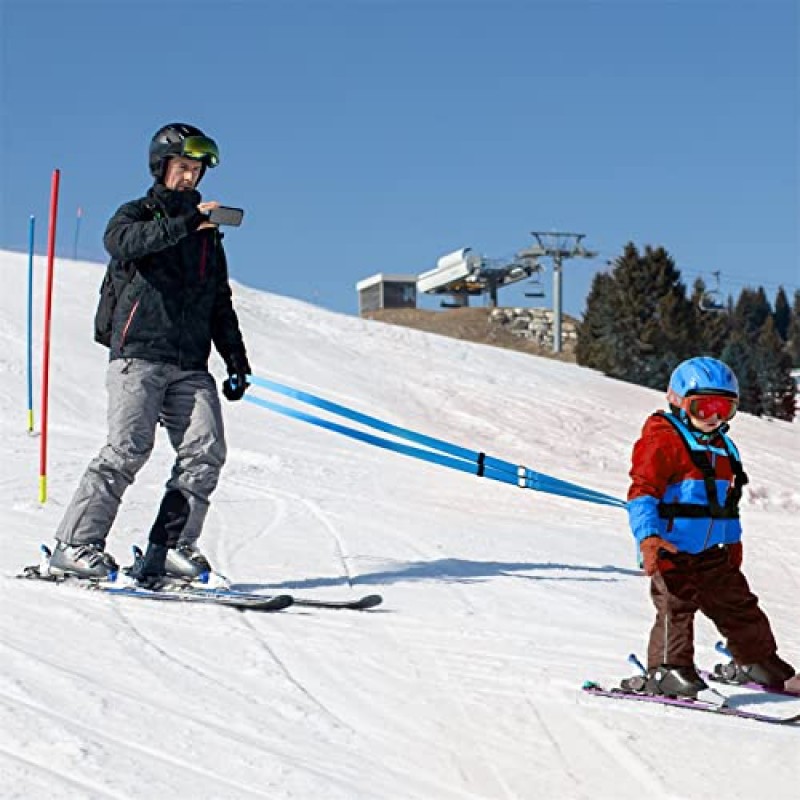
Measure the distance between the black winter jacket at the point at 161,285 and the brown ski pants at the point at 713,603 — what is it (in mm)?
2425

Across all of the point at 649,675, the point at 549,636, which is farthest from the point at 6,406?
the point at 649,675

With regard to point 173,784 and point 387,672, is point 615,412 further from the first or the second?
point 173,784

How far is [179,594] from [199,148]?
1982mm

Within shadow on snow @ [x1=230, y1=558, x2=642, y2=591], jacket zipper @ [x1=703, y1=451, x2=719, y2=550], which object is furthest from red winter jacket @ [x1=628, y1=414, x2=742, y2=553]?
shadow on snow @ [x1=230, y1=558, x2=642, y2=591]

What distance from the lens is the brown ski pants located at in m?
4.15

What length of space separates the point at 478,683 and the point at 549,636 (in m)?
0.93

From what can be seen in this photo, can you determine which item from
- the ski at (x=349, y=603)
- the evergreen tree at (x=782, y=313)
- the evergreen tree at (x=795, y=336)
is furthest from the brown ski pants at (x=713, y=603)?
the evergreen tree at (x=782, y=313)

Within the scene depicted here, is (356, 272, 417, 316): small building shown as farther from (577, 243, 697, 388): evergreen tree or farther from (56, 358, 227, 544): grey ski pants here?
(56, 358, 227, 544): grey ski pants

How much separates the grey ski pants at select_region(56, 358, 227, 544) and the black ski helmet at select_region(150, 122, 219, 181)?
0.93 meters

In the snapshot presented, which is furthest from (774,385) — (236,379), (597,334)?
(236,379)

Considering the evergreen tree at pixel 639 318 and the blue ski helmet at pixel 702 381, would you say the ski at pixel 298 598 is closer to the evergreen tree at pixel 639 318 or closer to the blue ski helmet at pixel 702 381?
the blue ski helmet at pixel 702 381

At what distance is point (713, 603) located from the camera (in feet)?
13.9

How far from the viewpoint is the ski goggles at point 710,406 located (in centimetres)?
421

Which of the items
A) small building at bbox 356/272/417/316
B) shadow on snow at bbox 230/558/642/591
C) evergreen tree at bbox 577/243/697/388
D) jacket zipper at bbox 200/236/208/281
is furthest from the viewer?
small building at bbox 356/272/417/316
